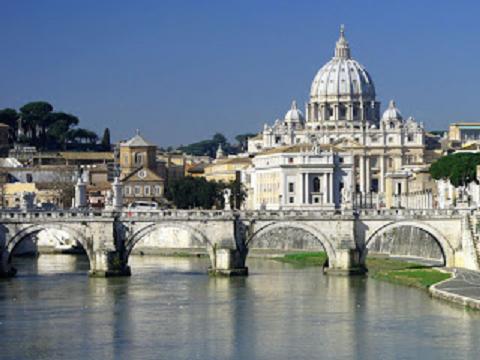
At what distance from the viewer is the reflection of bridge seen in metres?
72.9

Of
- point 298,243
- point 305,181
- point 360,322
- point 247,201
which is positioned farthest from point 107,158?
point 360,322

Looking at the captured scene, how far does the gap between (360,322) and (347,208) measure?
19042mm

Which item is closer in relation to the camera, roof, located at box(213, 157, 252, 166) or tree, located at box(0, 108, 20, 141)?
roof, located at box(213, 157, 252, 166)

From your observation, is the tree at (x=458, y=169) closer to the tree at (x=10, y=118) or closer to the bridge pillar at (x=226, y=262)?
the bridge pillar at (x=226, y=262)

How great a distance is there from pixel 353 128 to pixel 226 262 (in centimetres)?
10824

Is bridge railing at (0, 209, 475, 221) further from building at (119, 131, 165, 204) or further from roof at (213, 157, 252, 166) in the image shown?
roof at (213, 157, 252, 166)

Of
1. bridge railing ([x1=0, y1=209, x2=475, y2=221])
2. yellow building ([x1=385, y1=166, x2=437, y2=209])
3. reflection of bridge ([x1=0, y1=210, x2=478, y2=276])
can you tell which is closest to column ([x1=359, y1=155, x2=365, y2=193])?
yellow building ([x1=385, y1=166, x2=437, y2=209])

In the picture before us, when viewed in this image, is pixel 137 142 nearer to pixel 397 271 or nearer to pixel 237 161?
pixel 237 161

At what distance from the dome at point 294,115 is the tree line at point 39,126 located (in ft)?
89.4

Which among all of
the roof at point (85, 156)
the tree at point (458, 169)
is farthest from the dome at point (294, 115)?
the tree at point (458, 169)

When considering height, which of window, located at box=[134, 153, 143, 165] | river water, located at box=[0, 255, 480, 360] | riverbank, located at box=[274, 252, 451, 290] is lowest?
river water, located at box=[0, 255, 480, 360]

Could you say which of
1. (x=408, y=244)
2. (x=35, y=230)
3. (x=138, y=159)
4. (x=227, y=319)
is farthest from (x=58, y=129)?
(x=227, y=319)

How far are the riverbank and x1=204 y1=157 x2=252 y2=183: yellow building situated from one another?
2579 inches

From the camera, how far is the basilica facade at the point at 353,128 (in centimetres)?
16725
